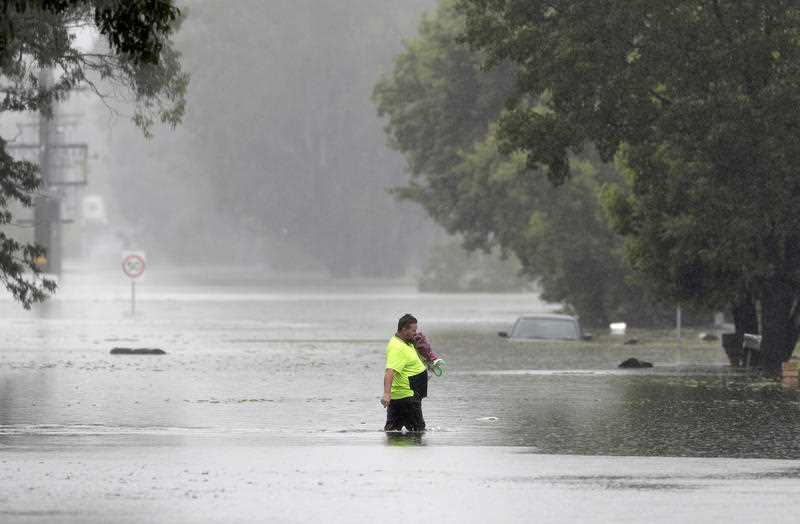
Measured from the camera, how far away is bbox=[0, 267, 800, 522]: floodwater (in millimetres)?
15758

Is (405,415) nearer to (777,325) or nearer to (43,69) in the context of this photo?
(43,69)

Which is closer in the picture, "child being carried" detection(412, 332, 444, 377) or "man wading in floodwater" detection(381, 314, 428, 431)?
"man wading in floodwater" detection(381, 314, 428, 431)

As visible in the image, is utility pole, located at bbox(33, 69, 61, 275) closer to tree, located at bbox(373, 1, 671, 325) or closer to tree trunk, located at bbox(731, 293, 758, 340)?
tree, located at bbox(373, 1, 671, 325)

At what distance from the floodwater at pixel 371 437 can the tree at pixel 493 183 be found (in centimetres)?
1243

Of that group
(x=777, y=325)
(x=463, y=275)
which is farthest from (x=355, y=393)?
(x=463, y=275)

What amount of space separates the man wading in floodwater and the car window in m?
28.1

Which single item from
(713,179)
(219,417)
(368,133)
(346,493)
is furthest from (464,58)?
(368,133)

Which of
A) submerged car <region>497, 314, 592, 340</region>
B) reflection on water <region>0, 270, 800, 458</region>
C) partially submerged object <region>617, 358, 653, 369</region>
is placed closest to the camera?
reflection on water <region>0, 270, 800, 458</region>

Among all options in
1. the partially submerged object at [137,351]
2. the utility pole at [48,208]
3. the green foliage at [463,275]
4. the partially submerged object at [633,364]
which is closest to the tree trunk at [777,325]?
the partially submerged object at [633,364]

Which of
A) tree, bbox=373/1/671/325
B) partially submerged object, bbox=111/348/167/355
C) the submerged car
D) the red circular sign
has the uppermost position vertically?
tree, bbox=373/1/671/325

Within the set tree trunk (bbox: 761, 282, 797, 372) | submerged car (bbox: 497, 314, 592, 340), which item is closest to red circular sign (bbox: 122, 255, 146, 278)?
submerged car (bbox: 497, 314, 592, 340)

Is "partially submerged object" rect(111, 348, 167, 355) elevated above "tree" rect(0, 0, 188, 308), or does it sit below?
below

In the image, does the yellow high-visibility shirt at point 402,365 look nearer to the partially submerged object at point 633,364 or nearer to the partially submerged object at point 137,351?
the partially submerged object at point 633,364

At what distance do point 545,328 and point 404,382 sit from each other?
2921 centimetres
